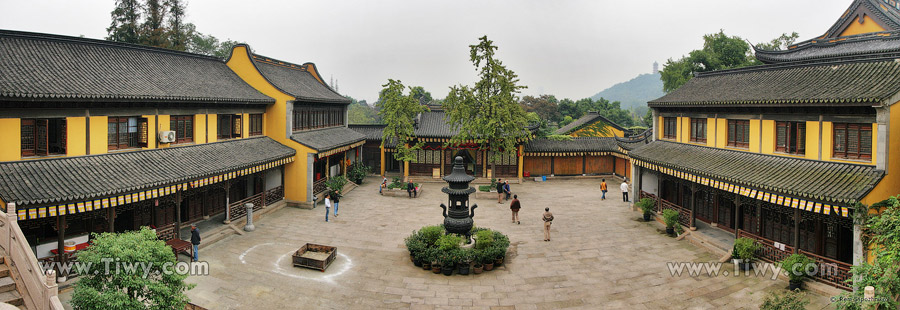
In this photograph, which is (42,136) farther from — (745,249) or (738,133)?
(738,133)

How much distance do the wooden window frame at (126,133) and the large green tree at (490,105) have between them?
17.0 m

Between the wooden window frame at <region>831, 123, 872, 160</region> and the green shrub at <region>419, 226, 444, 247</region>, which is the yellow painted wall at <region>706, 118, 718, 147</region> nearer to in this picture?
the wooden window frame at <region>831, 123, 872, 160</region>

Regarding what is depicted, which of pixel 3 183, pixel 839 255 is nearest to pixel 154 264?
pixel 3 183

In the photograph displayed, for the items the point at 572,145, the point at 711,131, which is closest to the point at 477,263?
the point at 711,131

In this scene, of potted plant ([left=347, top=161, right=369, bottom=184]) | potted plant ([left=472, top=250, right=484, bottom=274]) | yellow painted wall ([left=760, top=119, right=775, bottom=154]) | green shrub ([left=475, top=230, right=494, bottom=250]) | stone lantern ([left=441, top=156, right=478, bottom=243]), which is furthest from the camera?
potted plant ([left=347, top=161, right=369, bottom=184])

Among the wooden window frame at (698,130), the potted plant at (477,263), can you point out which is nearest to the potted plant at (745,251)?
the wooden window frame at (698,130)

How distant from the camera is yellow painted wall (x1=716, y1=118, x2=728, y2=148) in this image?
18.4m

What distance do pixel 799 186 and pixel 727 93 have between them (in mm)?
6437

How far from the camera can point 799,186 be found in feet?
43.0

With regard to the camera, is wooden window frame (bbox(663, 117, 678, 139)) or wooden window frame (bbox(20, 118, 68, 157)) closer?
wooden window frame (bbox(20, 118, 68, 157))

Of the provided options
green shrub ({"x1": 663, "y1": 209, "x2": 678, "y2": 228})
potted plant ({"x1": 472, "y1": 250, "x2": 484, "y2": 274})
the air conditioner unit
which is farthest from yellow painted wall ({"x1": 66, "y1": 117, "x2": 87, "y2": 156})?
green shrub ({"x1": 663, "y1": 209, "x2": 678, "y2": 228})

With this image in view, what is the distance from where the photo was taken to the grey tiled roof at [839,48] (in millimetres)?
18047

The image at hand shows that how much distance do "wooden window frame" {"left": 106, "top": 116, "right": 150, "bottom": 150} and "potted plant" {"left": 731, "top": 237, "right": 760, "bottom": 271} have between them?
2009 cm

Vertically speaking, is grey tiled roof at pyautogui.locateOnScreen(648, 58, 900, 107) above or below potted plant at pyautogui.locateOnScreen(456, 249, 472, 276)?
above
